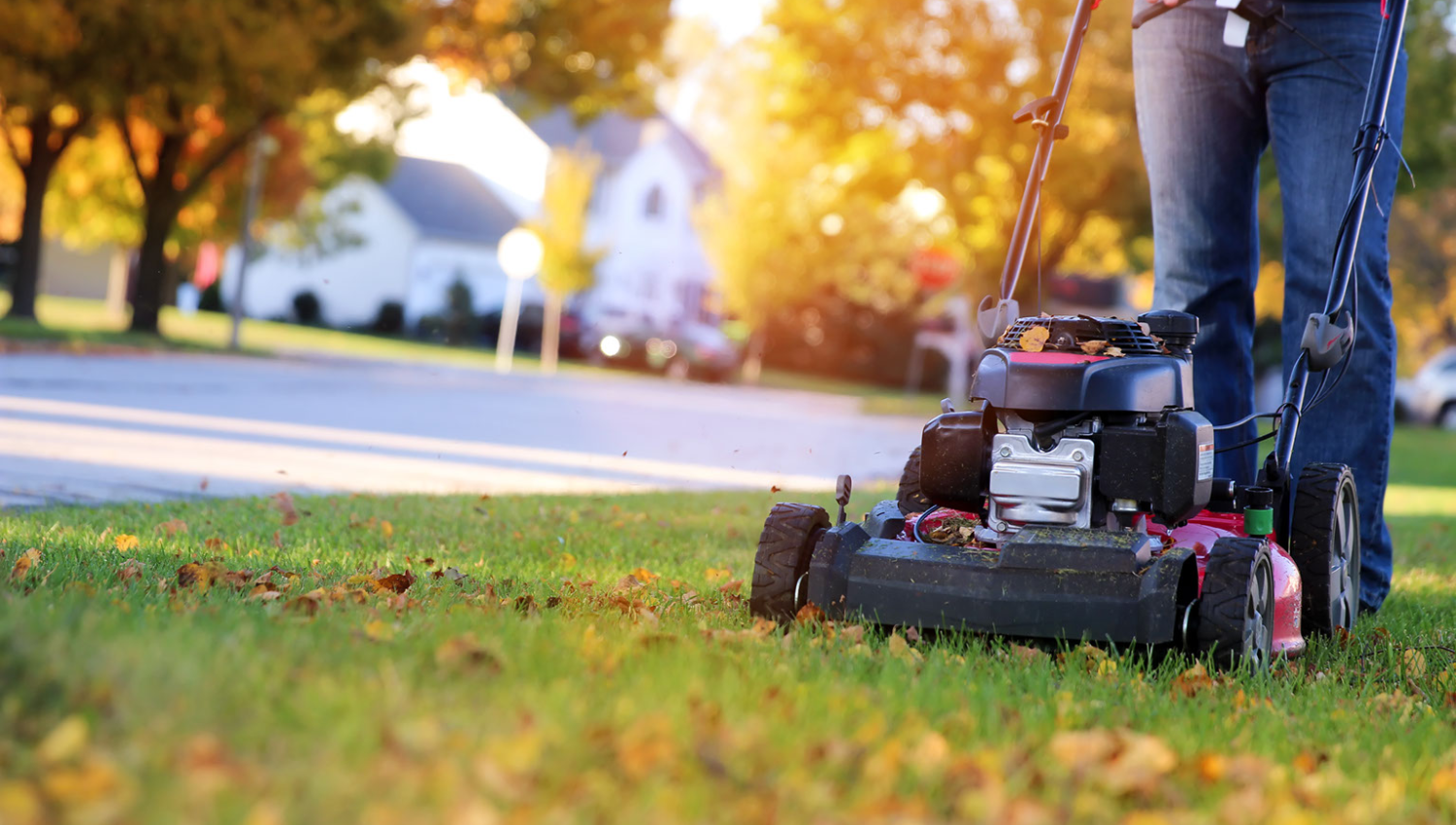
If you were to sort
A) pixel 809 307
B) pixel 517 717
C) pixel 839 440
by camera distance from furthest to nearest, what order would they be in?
pixel 809 307
pixel 839 440
pixel 517 717

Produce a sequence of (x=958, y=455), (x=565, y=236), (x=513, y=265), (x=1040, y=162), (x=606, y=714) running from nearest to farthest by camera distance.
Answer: (x=606, y=714) → (x=958, y=455) → (x=1040, y=162) → (x=513, y=265) → (x=565, y=236)

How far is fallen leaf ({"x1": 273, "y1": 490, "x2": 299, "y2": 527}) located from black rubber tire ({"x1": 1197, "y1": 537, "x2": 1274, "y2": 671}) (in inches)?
123

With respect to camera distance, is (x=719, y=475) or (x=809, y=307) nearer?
(x=719, y=475)

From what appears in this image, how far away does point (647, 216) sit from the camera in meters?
47.3

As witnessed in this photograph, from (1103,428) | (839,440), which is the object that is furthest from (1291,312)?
(839,440)

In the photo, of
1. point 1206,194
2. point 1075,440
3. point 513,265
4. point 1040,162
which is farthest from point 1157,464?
point 513,265

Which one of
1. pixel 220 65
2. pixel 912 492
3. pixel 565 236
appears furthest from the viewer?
pixel 565 236

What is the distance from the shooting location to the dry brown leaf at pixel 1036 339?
11.3ft

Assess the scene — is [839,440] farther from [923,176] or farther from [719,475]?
[923,176]

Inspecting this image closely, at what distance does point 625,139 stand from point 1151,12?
45.8 metres

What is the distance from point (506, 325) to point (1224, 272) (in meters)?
26.2

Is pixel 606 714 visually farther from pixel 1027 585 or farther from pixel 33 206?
pixel 33 206

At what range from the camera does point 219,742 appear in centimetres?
183

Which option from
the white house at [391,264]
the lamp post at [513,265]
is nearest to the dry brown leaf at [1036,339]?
the lamp post at [513,265]
